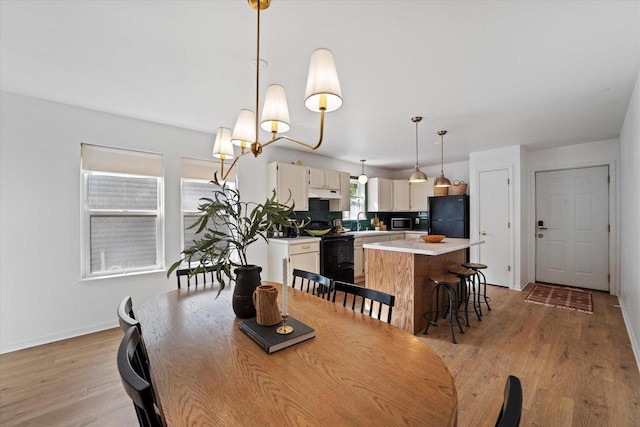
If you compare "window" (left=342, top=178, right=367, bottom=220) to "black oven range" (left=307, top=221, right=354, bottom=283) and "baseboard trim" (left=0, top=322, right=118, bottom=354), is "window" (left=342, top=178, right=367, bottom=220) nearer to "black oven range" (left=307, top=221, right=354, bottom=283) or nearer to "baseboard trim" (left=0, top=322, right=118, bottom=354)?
"black oven range" (left=307, top=221, right=354, bottom=283)

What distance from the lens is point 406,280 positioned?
2938 mm

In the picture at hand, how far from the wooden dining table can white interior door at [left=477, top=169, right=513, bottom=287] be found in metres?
4.31

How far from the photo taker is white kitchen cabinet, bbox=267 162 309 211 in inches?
167

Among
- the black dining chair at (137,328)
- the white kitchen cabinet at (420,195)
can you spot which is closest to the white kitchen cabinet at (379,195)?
the white kitchen cabinet at (420,195)


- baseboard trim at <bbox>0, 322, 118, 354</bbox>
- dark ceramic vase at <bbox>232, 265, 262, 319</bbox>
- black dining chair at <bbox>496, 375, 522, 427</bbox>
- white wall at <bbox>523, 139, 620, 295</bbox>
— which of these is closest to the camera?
black dining chair at <bbox>496, 375, 522, 427</bbox>

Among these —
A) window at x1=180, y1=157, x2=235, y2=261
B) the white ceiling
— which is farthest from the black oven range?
the white ceiling

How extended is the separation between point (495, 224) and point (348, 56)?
4154 mm

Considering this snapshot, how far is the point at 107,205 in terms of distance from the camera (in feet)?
10.4

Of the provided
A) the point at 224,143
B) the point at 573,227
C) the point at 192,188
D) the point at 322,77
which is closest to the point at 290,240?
the point at 192,188

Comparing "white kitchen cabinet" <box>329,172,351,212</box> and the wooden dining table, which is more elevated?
"white kitchen cabinet" <box>329,172,351,212</box>

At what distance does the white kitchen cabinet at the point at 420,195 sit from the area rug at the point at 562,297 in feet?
7.99

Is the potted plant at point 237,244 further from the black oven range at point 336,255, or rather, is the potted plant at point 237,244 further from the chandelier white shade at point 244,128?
the black oven range at point 336,255

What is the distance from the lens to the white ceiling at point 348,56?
159 cm

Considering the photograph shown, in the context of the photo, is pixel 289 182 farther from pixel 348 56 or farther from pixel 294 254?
pixel 348 56
